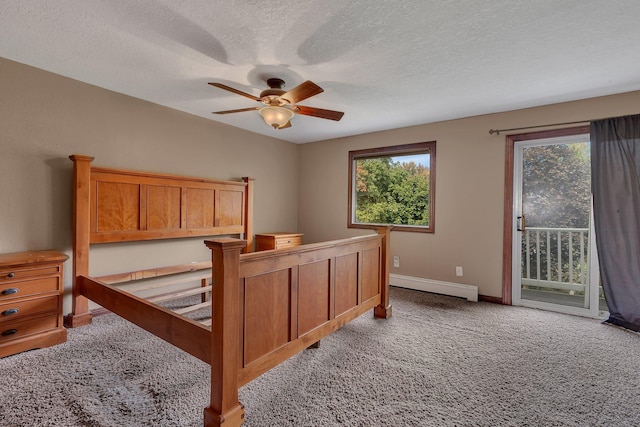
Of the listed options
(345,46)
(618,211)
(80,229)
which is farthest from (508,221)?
(80,229)

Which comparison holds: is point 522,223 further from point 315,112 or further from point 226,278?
point 226,278

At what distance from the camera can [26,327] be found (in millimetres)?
2238

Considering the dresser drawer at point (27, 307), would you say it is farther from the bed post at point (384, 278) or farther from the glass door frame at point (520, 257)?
the glass door frame at point (520, 257)

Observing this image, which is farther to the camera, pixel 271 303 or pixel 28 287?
pixel 28 287

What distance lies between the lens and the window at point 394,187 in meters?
4.18

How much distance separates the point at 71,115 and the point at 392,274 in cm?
419

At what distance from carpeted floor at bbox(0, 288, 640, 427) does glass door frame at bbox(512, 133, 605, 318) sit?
1.39ft

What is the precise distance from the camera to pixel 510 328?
9.20 ft

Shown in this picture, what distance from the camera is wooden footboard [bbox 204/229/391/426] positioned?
4.70 feet

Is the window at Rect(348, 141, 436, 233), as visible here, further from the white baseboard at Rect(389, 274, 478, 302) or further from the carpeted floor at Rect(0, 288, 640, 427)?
the carpeted floor at Rect(0, 288, 640, 427)

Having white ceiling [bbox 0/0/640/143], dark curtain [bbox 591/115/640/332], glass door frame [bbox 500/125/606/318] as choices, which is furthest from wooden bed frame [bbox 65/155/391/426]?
dark curtain [bbox 591/115/640/332]

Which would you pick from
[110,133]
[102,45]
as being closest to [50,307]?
[110,133]

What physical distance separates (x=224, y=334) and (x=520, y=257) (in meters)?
3.51

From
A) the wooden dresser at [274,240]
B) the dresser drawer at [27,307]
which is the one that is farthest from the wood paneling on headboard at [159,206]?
the dresser drawer at [27,307]
